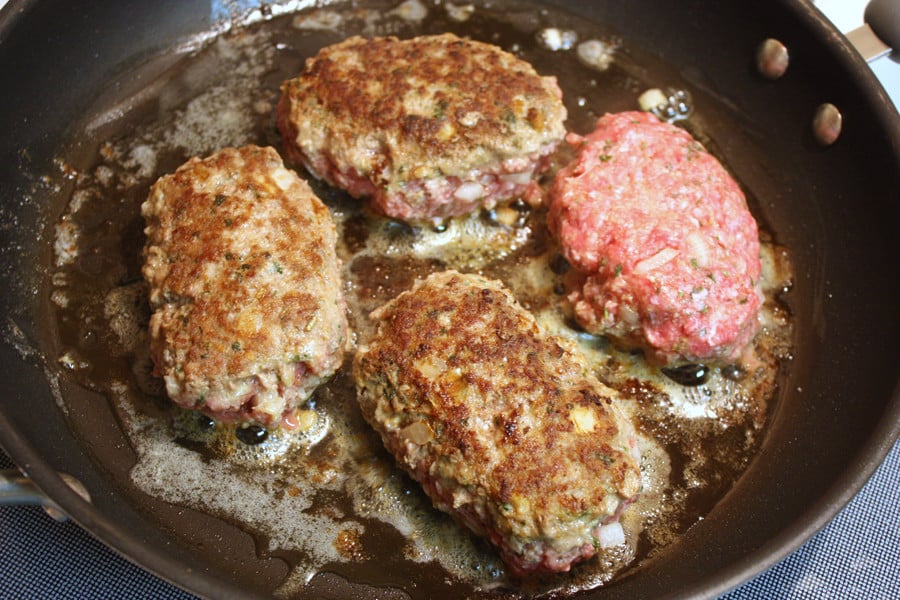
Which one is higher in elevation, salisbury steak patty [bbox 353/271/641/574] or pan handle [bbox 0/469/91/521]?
pan handle [bbox 0/469/91/521]

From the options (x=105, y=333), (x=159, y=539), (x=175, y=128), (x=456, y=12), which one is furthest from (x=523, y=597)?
(x=456, y=12)

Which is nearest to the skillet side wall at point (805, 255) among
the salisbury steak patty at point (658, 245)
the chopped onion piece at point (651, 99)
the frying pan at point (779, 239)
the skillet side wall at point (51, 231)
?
the frying pan at point (779, 239)

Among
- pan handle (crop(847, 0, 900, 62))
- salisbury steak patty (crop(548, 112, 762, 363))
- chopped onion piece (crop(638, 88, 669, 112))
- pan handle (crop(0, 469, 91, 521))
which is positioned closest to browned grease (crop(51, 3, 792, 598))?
chopped onion piece (crop(638, 88, 669, 112))

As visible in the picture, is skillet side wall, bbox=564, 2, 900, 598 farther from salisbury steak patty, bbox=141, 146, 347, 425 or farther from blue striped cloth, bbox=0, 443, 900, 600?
salisbury steak patty, bbox=141, 146, 347, 425

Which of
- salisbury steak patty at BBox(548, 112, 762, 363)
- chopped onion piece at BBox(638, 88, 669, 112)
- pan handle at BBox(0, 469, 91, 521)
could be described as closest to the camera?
pan handle at BBox(0, 469, 91, 521)

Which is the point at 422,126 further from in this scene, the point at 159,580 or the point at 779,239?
the point at 159,580

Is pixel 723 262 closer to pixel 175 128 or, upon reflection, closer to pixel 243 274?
pixel 243 274
